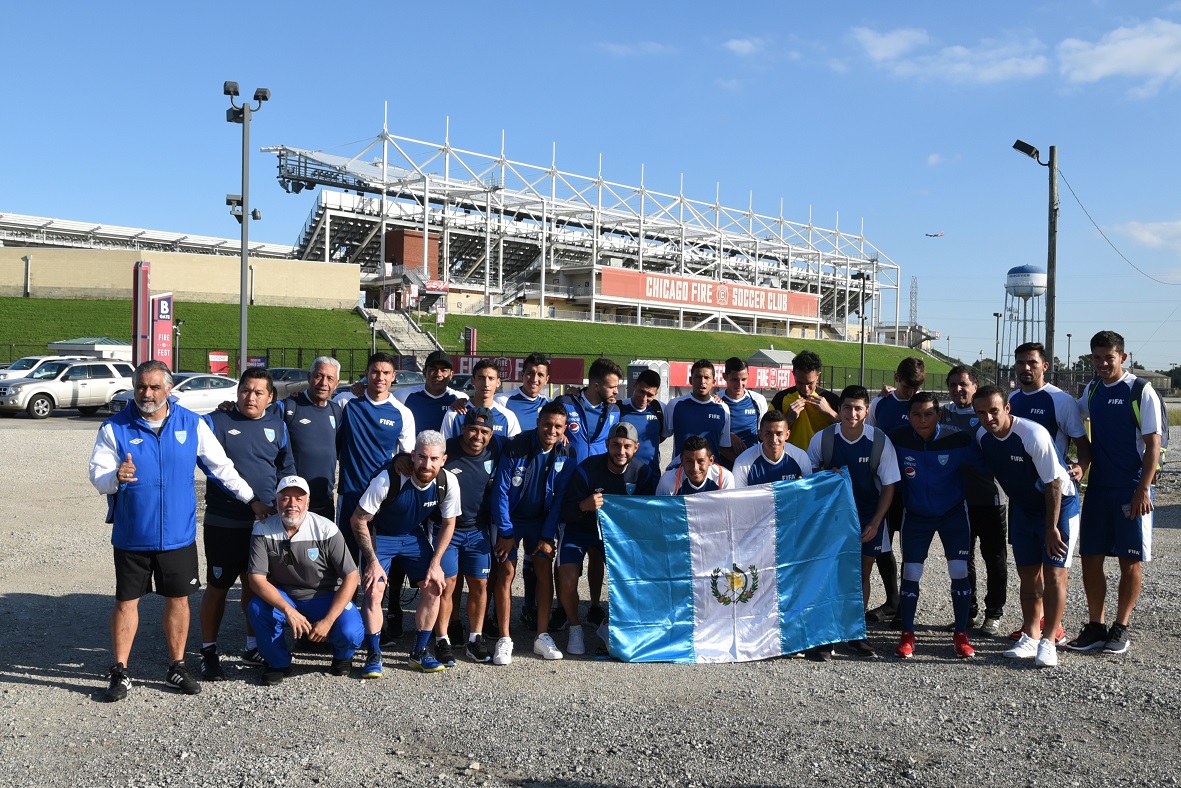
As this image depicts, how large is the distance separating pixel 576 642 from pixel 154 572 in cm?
266

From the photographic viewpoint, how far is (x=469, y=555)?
6.07 m

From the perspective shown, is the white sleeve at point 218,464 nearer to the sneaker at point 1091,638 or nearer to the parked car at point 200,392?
the sneaker at point 1091,638

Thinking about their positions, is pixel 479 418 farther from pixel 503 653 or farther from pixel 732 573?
pixel 732 573

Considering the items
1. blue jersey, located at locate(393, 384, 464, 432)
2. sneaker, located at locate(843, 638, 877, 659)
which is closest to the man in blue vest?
blue jersey, located at locate(393, 384, 464, 432)

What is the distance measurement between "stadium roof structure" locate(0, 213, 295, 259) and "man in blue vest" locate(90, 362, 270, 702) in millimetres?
66397

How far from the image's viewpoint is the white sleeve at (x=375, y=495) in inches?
229

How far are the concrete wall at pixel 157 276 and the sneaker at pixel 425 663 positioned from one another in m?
48.6

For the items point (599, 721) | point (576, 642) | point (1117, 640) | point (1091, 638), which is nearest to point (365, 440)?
point (576, 642)

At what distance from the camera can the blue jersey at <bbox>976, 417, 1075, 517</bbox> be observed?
5980 mm

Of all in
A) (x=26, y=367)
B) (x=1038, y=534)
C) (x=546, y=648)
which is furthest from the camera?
(x=26, y=367)

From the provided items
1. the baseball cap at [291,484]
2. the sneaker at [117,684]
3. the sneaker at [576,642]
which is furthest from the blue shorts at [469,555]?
the sneaker at [117,684]

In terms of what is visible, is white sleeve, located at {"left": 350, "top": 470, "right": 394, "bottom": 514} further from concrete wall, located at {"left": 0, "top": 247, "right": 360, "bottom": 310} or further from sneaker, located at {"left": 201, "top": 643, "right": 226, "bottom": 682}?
concrete wall, located at {"left": 0, "top": 247, "right": 360, "bottom": 310}

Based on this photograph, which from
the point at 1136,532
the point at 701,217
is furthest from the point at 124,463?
the point at 701,217

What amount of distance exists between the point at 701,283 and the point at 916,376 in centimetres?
7837
